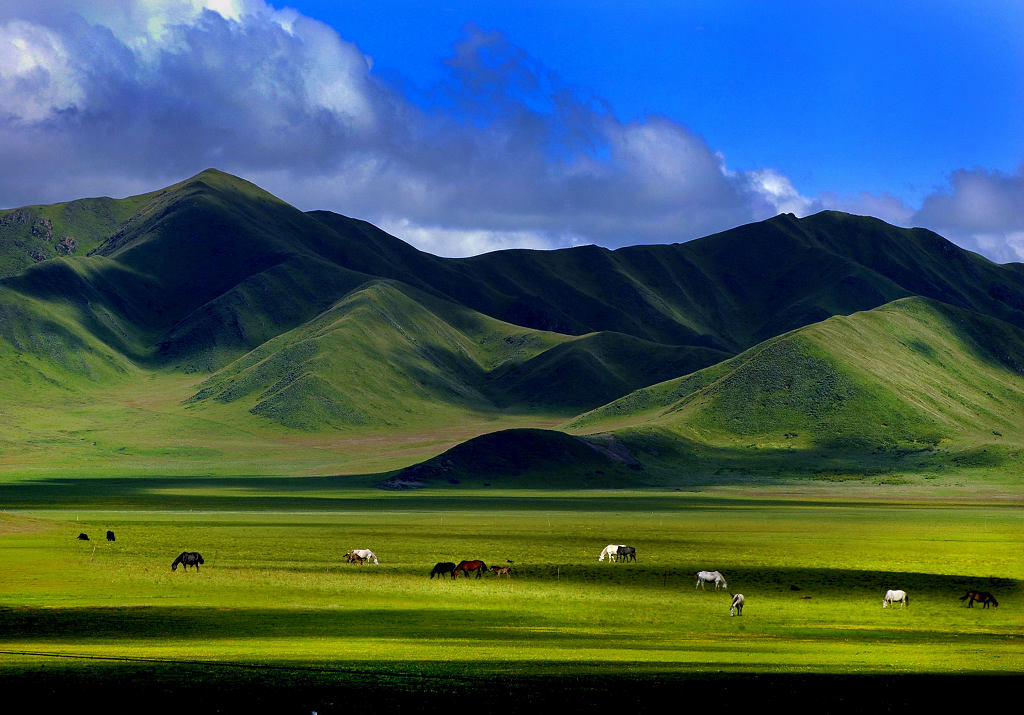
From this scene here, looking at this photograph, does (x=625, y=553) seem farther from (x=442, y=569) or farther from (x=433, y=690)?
(x=433, y=690)

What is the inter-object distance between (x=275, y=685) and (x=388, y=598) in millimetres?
24018

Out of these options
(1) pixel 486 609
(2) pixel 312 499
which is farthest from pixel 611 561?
(2) pixel 312 499

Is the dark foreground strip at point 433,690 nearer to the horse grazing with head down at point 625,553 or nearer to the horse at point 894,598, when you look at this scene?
the horse at point 894,598

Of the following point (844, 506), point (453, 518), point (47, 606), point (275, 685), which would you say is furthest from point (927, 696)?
point (844, 506)

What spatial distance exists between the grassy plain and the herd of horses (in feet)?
2.95

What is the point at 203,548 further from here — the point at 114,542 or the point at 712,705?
the point at 712,705

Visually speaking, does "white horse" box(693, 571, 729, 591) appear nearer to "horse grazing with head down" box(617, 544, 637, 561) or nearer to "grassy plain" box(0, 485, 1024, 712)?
"grassy plain" box(0, 485, 1024, 712)

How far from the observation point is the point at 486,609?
179ft

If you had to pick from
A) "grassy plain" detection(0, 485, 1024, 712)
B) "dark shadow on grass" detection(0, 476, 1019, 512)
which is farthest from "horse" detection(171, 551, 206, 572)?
"dark shadow on grass" detection(0, 476, 1019, 512)

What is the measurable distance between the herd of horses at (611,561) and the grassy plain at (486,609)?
90 centimetres

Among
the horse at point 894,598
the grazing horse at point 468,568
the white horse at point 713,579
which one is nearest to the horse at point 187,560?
the grazing horse at point 468,568

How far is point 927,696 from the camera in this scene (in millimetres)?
34438

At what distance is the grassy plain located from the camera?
36312mm

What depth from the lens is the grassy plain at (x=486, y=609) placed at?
119 ft
